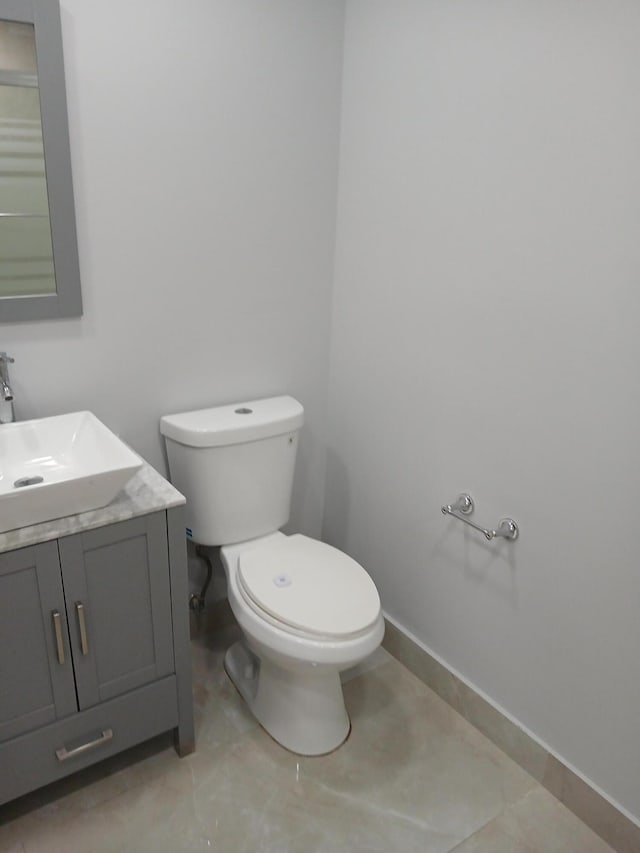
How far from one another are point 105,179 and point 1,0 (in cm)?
42

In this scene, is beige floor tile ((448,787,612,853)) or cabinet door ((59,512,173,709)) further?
beige floor tile ((448,787,612,853))

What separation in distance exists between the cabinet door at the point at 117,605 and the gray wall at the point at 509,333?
Result: 2.76 feet

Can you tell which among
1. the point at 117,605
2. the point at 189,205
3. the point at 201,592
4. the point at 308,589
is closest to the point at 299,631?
the point at 308,589

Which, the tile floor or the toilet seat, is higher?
the toilet seat

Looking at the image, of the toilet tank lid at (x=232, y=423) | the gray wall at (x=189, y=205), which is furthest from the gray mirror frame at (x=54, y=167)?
the toilet tank lid at (x=232, y=423)

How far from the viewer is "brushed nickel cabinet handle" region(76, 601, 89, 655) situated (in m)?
1.42

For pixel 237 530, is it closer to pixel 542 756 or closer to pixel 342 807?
pixel 342 807


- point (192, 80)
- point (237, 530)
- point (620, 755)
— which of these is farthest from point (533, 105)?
point (620, 755)

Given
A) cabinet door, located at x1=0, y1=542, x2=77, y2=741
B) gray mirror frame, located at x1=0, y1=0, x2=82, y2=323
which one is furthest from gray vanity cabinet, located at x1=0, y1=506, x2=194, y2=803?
gray mirror frame, located at x1=0, y1=0, x2=82, y2=323

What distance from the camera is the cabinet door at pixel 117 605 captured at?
1.41 metres

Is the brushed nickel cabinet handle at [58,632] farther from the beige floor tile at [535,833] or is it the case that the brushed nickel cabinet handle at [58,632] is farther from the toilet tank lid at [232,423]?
the beige floor tile at [535,833]

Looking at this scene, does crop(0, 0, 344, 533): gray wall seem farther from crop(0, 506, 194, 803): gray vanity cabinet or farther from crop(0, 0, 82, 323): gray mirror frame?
crop(0, 506, 194, 803): gray vanity cabinet

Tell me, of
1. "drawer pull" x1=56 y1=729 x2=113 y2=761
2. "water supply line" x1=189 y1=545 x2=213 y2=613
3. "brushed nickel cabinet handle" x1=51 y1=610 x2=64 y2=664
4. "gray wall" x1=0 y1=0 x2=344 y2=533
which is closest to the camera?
"brushed nickel cabinet handle" x1=51 y1=610 x2=64 y2=664

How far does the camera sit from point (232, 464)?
6.10 ft
